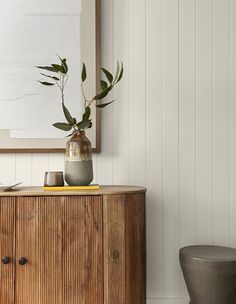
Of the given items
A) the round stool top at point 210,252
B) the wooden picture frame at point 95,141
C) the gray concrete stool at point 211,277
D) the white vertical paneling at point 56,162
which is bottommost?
the gray concrete stool at point 211,277

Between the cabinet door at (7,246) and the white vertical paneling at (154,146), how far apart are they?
74 centimetres

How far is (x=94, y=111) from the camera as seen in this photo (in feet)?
6.61

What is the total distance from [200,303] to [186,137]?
32.4 inches

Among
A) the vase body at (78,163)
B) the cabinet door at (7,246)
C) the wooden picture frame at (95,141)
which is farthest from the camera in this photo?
the wooden picture frame at (95,141)

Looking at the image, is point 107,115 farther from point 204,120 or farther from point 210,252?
point 210,252

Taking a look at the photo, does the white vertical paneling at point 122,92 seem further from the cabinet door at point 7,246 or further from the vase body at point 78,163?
the cabinet door at point 7,246

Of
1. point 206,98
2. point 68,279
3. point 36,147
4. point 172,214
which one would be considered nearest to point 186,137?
point 206,98

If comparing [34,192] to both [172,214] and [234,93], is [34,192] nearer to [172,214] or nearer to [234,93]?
[172,214]

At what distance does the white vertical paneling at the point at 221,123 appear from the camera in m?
2.01

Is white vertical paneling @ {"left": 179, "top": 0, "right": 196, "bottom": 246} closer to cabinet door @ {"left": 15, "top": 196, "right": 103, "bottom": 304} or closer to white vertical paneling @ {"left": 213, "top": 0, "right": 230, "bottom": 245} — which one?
white vertical paneling @ {"left": 213, "top": 0, "right": 230, "bottom": 245}

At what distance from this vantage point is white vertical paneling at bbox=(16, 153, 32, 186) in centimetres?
204

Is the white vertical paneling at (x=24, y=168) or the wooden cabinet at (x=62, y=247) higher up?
the white vertical paneling at (x=24, y=168)

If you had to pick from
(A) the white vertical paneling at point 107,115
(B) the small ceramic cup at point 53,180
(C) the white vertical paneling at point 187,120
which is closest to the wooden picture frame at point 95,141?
(A) the white vertical paneling at point 107,115

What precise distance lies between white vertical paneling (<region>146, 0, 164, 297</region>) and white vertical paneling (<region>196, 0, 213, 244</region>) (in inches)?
8.0
